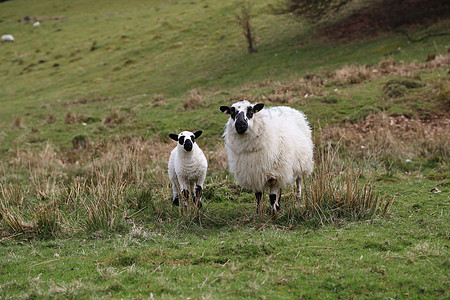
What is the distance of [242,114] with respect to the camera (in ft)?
25.4

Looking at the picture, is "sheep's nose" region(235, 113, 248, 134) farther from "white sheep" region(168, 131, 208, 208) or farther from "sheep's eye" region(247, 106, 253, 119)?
"white sheep" region(168, 131, 208, 208)

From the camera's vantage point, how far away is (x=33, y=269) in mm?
5945

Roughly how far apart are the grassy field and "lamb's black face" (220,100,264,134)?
5.11 feet

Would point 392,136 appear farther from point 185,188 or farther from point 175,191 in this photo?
point 185,188

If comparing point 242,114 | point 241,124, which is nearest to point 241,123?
point 241,124

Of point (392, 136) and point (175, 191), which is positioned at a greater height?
point (175, 191)

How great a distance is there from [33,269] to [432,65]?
63.2ft

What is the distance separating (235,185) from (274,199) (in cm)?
256

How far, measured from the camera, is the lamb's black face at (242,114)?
7.68 meters

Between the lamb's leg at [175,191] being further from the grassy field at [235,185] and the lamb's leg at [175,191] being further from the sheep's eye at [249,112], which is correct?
the sheep's eye at [249,112]

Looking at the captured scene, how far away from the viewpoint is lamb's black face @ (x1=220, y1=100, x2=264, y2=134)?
303 inches

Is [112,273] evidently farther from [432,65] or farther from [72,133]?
[432,65]

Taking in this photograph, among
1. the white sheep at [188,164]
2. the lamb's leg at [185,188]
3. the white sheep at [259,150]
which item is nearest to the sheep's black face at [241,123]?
the white sheep at [259,150]

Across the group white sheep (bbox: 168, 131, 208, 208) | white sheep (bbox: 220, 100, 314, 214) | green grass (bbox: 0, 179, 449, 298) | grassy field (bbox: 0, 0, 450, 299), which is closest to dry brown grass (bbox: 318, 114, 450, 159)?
grassy field (bbox: 0, 0, 450, 299)
